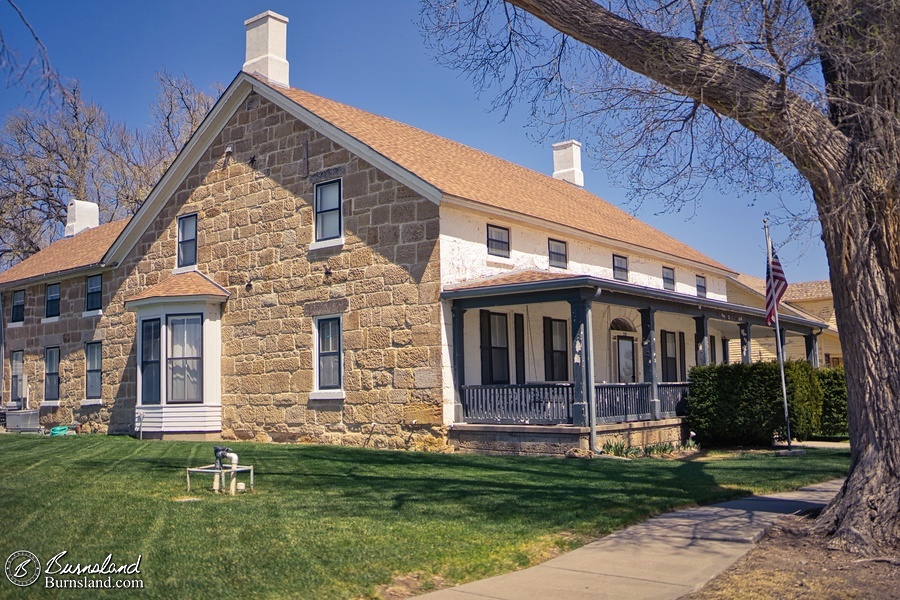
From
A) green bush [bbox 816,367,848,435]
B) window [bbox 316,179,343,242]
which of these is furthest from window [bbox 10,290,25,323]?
green bush [bbox 816,367,848,435]

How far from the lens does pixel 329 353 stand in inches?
744

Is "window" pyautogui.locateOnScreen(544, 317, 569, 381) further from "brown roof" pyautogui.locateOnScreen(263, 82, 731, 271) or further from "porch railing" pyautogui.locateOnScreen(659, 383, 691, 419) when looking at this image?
"porch railing" pyautogui.locateOnScreen(659, 383, 691, 419)

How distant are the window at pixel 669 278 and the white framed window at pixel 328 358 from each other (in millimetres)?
10769

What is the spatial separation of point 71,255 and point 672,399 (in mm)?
18177

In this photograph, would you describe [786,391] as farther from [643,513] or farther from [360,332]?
[643,513]

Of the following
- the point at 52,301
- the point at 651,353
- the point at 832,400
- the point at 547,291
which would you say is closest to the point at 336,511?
the point at 547,291

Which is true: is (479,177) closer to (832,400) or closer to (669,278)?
(669,278)

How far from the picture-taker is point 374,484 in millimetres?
11508

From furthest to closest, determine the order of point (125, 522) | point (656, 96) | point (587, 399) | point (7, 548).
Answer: point (587, 399), point (656, 96), point (125, 522), point (7, 548)

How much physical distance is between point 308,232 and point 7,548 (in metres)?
12.7

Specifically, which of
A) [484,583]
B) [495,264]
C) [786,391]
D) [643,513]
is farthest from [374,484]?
[786,391]

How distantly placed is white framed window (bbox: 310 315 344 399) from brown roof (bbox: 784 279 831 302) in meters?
28.4

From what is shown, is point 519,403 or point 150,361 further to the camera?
point 150,361

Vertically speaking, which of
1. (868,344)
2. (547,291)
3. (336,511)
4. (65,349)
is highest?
(547,291)
